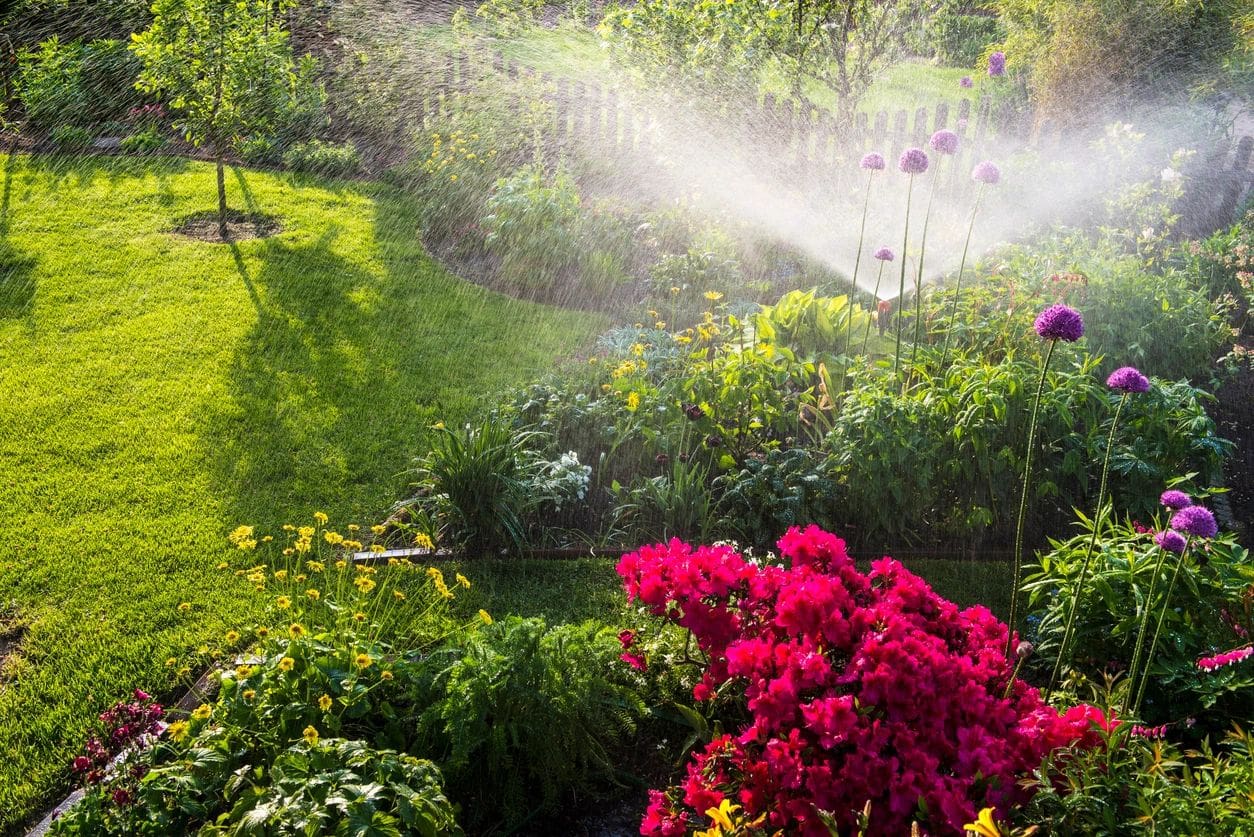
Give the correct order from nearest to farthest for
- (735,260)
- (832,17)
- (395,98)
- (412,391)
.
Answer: (412,391) < (735,260) < (832,17) < (395,98)

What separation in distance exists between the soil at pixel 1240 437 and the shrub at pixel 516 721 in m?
3.23

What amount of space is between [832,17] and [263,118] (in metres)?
5.56

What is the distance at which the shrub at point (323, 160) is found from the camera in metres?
9.73

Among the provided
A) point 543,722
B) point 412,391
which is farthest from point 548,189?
point 543,722

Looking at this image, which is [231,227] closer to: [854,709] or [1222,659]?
[854,709]

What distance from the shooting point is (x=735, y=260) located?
7309 millimetres

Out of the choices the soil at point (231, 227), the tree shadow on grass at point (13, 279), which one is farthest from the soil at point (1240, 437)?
the tree shadow on grass at point (13, 279)

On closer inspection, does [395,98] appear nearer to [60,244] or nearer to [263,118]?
[263,118]

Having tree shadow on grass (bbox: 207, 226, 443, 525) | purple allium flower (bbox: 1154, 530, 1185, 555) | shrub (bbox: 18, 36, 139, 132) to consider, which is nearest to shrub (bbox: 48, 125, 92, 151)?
shrub (bbox: 18, 36, 139, 132)

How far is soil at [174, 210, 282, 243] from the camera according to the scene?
25.7ft

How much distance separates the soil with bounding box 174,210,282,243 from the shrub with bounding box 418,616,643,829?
5.99m

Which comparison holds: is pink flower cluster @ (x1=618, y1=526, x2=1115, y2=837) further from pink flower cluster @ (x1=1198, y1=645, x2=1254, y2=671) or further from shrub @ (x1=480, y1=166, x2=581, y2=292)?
shrub @ (x1=480, y1=166, x2=581, y2=292)

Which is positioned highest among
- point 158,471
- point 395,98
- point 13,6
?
point 13,6

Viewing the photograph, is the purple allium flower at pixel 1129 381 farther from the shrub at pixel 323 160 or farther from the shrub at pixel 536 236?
the shrub at pixel 323 160
